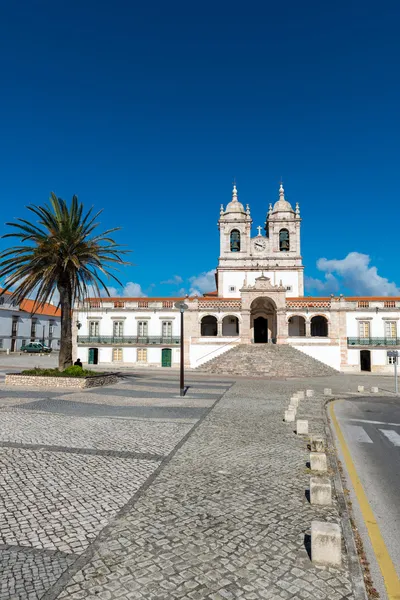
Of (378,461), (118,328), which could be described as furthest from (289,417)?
(118,328)

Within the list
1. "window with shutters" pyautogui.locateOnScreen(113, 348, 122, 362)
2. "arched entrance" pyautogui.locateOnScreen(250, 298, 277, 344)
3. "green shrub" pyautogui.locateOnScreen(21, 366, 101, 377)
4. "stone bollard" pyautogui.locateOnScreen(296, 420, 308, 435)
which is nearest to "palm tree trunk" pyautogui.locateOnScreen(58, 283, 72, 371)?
"green shrub" pyautogui.locateOnScreen(21, 366, 101, 377)

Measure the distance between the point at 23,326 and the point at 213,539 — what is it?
62193mm

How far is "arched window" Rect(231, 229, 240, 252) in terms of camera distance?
4831 cm

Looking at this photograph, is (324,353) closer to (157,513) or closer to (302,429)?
(302,429)

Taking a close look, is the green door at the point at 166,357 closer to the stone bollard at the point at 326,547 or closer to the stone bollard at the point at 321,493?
the stone bollard at the point at 321,493

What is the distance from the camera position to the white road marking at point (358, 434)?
9.90 m

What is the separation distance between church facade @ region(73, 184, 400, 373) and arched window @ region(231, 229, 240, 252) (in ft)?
15.4

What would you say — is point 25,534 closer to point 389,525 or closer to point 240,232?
point 389,525

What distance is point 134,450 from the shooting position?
789 cm

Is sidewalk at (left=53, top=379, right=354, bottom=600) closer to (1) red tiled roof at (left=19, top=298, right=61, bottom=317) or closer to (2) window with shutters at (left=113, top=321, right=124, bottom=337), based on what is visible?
(2) window with shutters at (left=113, top=321, right=124, bottom=337)

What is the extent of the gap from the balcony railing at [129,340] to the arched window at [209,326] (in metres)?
4.37

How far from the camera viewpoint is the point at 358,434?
10680 millimetres

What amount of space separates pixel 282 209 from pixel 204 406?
3904 centimetres

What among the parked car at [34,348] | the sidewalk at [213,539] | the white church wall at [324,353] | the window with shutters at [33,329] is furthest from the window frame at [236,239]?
the sidewalk at [213,539]
